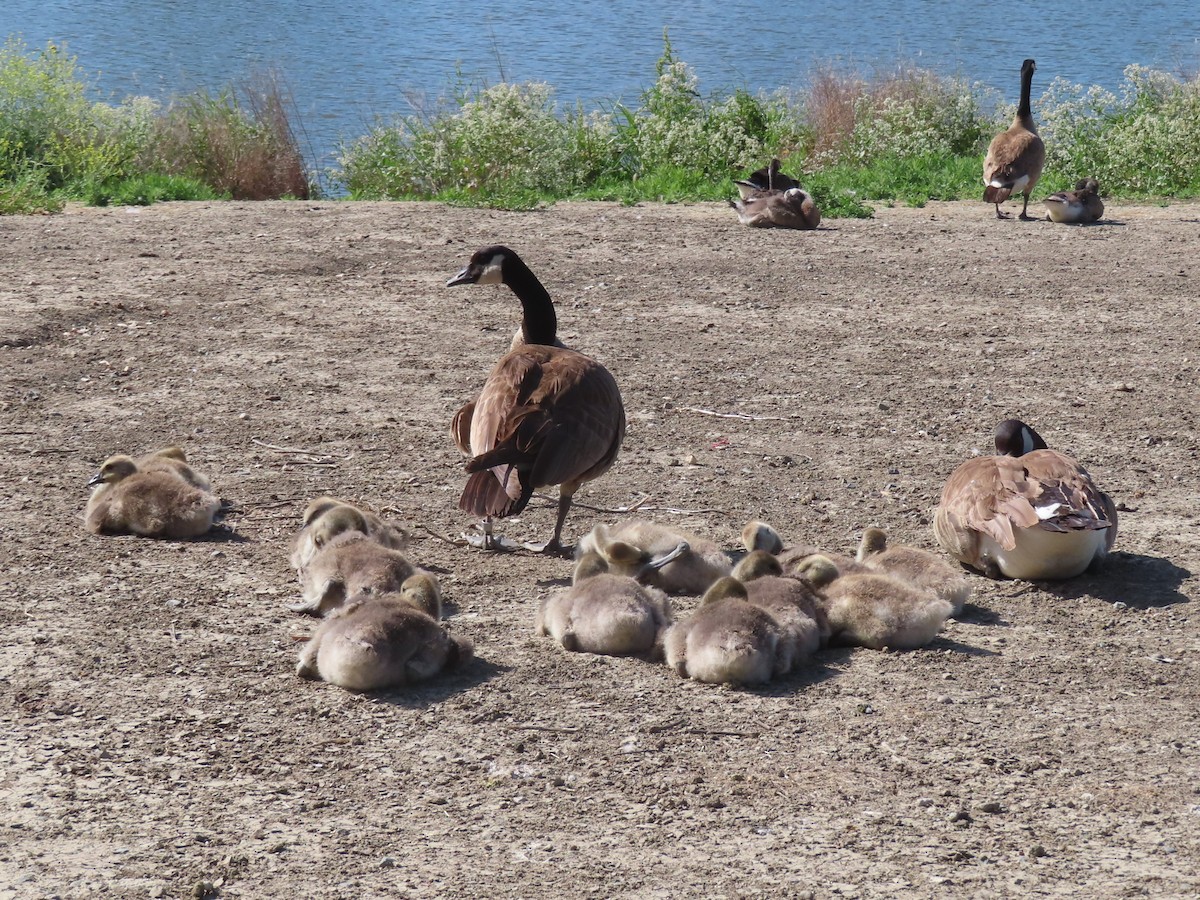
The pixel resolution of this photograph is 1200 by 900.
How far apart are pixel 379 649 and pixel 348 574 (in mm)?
769

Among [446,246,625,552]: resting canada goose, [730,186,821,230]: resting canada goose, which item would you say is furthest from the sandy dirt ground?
[730,186,821,230]: resting canada goose

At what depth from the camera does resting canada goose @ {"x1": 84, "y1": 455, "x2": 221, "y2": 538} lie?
5.84 m

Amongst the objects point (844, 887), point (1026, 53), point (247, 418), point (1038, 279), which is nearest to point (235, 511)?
point (247, 418)

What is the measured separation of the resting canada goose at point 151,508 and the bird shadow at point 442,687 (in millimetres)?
1775

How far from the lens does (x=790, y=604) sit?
474cm

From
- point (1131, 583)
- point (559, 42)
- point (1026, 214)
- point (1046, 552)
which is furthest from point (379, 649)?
point (559, 42)

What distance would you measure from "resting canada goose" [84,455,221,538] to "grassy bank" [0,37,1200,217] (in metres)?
Result: 8.53

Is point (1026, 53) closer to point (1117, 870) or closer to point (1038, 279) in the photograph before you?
point (1038, 279)

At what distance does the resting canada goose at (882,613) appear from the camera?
4.77 meters

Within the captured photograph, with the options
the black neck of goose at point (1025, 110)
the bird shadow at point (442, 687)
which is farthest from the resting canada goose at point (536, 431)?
the black neck of goose at point (1025, 110)

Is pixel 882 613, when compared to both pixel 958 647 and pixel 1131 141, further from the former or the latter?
pixel 1131 141

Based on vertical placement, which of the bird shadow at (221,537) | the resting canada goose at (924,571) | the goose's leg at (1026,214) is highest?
the goose's leg at (1026,214)

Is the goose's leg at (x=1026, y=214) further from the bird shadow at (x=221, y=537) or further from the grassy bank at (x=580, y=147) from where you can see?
the bird shadow at (x=221, y=537)

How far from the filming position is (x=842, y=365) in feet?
28.9
